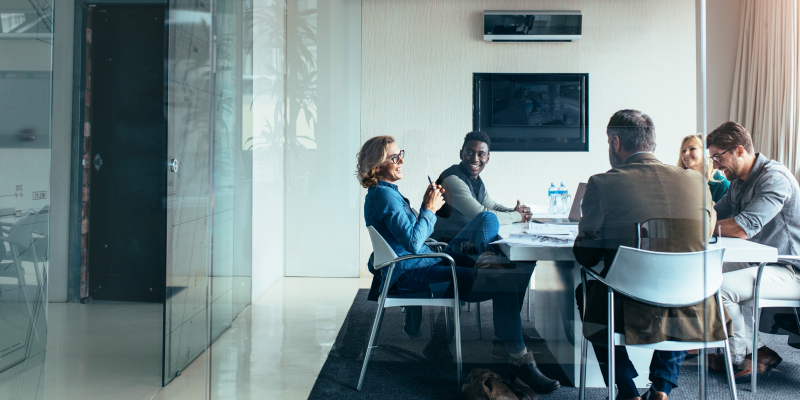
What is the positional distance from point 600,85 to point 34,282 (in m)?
2.47

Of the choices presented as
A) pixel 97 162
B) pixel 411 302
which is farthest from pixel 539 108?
pixel 97 162

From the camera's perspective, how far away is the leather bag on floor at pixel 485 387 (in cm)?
205

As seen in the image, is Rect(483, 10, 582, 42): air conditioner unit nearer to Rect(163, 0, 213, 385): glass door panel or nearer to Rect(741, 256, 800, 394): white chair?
Rect(741, 256, 800, 394): white chair

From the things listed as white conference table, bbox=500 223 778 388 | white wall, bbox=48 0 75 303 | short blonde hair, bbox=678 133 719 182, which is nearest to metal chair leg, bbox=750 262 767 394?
white conference table, bbox=500 223 778 388

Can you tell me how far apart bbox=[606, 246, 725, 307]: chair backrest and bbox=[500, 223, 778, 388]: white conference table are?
5.3 inches

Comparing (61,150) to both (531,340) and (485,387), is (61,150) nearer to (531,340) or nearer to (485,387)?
(485,387)

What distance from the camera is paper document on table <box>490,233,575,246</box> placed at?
2061 millimetres

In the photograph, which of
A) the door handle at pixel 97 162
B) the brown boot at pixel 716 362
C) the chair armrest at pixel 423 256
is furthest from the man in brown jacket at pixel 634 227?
the door handle at pixel 97 162

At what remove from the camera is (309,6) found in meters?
2.24

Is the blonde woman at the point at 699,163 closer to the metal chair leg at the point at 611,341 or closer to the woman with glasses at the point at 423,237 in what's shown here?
the metal chair leg at the point at 611,341

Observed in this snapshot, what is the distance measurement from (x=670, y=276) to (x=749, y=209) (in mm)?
524

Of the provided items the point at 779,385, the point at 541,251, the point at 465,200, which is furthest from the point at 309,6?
the point at 779,385

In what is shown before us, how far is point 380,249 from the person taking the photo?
7.22 feet

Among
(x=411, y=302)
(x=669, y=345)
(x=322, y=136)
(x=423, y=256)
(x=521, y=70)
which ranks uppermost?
(x=521, y=70)
